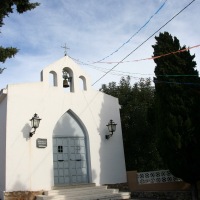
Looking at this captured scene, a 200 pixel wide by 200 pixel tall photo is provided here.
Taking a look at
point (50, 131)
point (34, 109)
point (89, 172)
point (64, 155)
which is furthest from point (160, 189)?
point (34, 109)

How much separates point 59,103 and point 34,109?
123 centimetres

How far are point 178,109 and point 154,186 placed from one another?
12.2 feet

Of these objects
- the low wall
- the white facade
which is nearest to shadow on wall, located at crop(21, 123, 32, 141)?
the white facade

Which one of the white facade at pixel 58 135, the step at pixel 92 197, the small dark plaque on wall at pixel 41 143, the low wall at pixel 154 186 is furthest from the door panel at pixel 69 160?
the low wall at pixel 154 186

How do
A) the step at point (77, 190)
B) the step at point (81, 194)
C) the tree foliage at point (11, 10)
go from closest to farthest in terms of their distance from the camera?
1. the tree foliage at point (11, 10)
2. the step at point (81, 194)
3. the step at point (77, 190)

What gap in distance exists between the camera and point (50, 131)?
13008 millimetres

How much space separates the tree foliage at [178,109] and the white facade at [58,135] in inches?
139

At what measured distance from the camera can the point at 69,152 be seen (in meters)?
13.5

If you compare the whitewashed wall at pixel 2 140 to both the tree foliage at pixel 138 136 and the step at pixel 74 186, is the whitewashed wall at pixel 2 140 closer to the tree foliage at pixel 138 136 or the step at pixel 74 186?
the step at pixel 74 186

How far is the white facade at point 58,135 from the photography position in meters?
12.1

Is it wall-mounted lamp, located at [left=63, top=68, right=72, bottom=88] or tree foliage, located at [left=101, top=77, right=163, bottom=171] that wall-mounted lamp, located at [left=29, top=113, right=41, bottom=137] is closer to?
wall-mounted lamp, located at [left=63, top=68, right=72, bottom=88]

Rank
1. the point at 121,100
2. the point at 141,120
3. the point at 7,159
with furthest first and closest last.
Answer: the point at 121,100, the point at 141,120, the point at 7,159

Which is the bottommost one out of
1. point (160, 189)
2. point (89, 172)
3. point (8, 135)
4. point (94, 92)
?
point (160, 189)

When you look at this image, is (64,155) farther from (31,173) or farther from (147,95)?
(147,95)
